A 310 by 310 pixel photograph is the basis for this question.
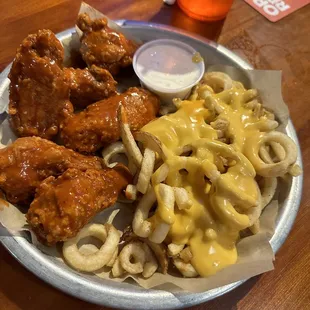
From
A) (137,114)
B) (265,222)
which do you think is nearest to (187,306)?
(265,222)

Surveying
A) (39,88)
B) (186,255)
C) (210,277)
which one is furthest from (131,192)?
(39,88)

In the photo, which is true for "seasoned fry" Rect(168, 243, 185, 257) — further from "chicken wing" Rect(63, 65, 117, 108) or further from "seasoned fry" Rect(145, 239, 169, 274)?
"chicken wing" Rect(63, 65, 117, 108)

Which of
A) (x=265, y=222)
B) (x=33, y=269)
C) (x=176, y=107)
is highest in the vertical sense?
(x=176, y=107)

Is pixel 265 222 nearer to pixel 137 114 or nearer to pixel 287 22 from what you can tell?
pixel 137 114

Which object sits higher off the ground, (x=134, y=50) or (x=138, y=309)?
(x=134, y=50)

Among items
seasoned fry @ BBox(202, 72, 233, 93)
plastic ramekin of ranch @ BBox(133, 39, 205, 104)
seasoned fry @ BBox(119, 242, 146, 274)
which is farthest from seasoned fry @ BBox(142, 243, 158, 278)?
seasoned fry @ BBox(202, 72, 233, 93)

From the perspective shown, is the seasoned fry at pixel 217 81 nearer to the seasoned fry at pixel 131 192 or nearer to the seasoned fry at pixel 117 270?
the seasoned fry at pixel 131 192

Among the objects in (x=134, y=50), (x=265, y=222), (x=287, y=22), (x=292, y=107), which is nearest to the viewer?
(x=265, y=222)
